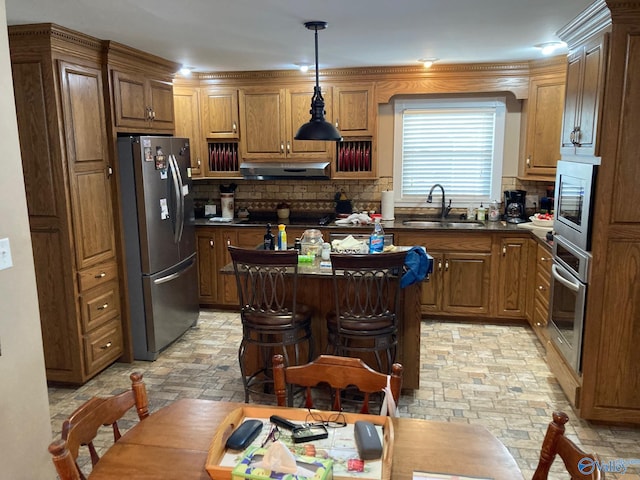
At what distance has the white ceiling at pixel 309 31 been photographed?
2695 mm

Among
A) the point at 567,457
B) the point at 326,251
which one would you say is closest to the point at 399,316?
the point at 326,251

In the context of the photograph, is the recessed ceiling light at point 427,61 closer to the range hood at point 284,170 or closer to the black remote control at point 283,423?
the range hood at point 284,170

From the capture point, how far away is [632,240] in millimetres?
2707

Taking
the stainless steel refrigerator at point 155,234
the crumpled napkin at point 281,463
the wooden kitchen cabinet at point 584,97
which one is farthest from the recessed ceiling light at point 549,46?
the crumpled napkin at point 281,463

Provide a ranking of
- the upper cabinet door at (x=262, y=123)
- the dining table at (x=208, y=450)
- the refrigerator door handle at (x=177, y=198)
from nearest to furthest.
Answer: the dining table at (x=208, y=450) < the refrigerator door handle at (x=177, y=198) < the upper cabinet door at (x=262, y=123)

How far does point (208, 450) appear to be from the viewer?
4.84 feet

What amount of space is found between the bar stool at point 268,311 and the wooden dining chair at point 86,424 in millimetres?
1225

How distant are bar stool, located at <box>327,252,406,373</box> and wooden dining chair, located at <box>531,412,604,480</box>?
141 centimetres

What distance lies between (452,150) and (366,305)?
2893mm

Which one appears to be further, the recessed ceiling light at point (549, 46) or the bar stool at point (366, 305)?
the recessed ceiling light at point (549, 46)

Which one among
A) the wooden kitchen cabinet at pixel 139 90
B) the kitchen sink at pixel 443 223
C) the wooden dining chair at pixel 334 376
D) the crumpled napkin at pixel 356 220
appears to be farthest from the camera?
the crumpled napkin at pixel 356 220

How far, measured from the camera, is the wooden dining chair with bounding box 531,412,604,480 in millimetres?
1229

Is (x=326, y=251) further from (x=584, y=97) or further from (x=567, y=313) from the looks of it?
(x=584, y=97)

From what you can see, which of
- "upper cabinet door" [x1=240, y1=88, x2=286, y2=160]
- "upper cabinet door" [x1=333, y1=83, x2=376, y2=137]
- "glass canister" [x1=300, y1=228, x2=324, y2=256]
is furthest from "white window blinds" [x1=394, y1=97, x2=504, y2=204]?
→ "glass canister" [x1=300, y1=228, x2=324, y2=256]
